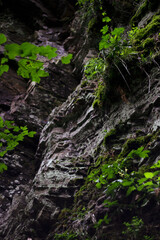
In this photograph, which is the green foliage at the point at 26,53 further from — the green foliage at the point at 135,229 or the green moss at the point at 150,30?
the green moss at the point at 150,30

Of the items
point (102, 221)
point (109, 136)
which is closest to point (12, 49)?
point (102, 221)

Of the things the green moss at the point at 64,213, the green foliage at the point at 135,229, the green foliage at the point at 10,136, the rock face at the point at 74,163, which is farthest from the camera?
the green moss at the point at 64,213

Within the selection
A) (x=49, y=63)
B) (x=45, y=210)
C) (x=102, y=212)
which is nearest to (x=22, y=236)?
(x=45, y=210)

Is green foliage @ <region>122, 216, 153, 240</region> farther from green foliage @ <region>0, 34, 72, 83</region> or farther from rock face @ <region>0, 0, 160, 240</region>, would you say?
green foliage @ <region>0, 34, 72, 83</region>

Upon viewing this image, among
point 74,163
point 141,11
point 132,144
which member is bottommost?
point 74,163

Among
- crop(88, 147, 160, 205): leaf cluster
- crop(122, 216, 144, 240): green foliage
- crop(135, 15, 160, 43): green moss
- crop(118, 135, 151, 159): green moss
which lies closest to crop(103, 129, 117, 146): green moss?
crop(118, 135, 151, 159): green moss

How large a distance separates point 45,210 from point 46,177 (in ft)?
2.71

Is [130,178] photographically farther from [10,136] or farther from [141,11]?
[141,11]

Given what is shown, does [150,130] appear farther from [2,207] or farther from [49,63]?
[49,63]

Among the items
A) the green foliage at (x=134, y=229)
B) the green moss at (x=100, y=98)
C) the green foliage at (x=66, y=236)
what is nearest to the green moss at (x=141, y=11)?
the green moss at (x=100, y=98)

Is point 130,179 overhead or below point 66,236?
overhead

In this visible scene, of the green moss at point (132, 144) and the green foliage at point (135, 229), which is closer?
the green foliage at point (135, 229)

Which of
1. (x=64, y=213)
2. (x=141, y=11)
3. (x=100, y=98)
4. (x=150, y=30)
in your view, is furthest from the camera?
(x=141, y=11)

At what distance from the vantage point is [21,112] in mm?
7984
